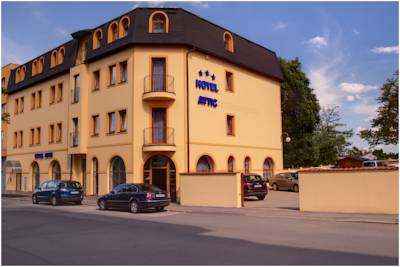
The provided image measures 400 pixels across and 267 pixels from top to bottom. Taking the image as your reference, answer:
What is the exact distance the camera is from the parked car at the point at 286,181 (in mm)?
29355

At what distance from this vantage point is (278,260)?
7.87 m

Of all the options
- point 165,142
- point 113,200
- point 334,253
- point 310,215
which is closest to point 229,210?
point 310,215

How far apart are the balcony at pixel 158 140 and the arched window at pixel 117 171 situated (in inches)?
102

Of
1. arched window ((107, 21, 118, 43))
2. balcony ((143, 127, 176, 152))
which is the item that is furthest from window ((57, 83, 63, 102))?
balcony ((143, 127, 176, 152))

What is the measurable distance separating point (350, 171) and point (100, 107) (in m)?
17.4

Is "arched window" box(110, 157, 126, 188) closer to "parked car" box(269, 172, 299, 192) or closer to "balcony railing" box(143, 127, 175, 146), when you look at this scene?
"balcony railing" box(143, 127, 175, 146)

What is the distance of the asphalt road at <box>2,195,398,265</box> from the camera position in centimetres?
812

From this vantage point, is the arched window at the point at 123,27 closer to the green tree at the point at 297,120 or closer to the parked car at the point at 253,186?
the parked car at the point at 253,186

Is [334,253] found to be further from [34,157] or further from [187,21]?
[34,157]

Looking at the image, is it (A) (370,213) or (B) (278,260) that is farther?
(A) (370,213)

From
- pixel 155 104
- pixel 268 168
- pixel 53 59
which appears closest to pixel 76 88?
pixel 53 59

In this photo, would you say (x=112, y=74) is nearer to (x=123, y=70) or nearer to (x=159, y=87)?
(x=123, y=70)

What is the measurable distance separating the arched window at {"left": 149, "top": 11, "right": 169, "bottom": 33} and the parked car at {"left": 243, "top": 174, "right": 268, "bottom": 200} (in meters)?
10.2

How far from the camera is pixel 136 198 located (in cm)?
1888
